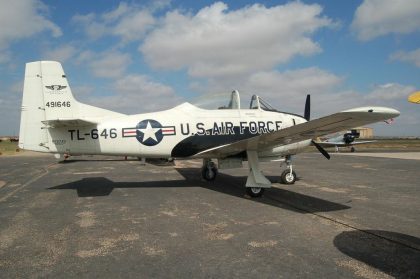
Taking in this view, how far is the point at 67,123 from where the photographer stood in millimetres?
8609

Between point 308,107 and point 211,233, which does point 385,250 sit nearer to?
point 211,233

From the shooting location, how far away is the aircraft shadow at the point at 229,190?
7637 millimetres

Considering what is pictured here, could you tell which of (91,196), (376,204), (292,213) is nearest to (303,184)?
(376,204)

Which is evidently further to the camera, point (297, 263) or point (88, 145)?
point (88, 145)

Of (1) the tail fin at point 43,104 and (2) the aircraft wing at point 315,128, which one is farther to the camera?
(1) the tail fin at point 43,104

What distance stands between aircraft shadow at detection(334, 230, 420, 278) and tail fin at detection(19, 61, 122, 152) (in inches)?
267

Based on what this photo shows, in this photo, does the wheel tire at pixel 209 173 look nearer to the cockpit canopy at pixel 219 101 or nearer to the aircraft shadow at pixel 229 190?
the aircraft shadow at pixel 229 190

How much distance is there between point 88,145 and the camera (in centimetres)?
898

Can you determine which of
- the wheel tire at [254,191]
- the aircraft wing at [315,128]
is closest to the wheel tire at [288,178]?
the aircraft wing at [315,128]

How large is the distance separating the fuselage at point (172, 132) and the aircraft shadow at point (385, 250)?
14.7ft

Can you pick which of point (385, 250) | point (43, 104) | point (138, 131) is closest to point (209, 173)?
point (138, 131)

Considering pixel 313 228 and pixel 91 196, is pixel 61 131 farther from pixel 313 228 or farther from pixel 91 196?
pixel 313 228

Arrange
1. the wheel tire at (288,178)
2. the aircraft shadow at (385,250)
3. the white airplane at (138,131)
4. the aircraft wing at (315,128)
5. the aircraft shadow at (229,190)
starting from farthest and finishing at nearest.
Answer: the wheel tire at (288,178) → the white airplane at (138,131) → the aircraft shadow at (229,190) → the aircraft wing at (315,128) → the aircraft shadow at (385,250)

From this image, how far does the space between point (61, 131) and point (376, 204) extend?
26.7 ft
